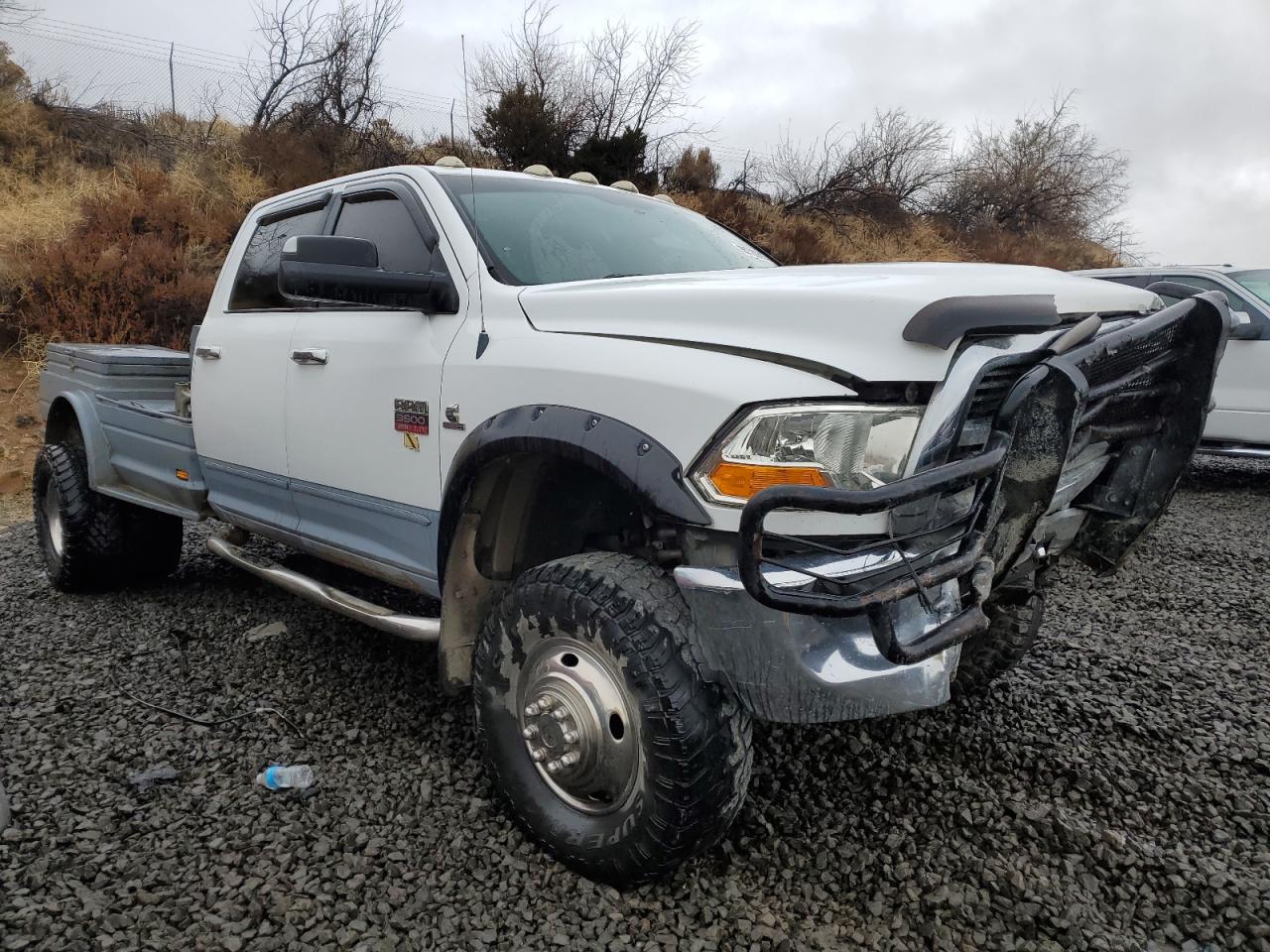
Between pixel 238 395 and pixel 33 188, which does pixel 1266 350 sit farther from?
pixel 33 188

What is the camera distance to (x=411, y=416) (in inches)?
105


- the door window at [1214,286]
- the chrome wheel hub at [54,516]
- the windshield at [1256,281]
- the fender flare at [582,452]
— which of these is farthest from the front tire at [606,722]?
the windshield at [1256,281]

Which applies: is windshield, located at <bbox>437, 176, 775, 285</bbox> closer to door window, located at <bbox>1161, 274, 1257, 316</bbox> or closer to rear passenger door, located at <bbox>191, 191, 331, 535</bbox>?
rear passenger door, located at <bbox>191, 191, 331, 535</bbox>

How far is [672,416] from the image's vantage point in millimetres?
1953

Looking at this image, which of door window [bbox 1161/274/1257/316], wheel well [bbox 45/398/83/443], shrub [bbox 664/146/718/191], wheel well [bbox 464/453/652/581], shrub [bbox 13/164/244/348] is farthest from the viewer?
shrub [bbox 664/146/718/191]

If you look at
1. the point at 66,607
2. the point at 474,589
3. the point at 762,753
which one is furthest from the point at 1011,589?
the point at 66,607

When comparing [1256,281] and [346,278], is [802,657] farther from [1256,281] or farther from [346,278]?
[1256,281]

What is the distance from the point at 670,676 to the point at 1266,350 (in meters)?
6.87

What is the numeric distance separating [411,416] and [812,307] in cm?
130

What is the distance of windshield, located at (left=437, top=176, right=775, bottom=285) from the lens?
278 cm

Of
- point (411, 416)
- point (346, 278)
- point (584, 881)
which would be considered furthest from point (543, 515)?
point (584, 881)

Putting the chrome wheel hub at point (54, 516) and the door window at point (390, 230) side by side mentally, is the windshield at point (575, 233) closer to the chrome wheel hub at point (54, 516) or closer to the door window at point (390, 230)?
the door window at point (390, 230)

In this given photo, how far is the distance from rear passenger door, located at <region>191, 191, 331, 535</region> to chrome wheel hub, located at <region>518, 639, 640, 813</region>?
1591mm

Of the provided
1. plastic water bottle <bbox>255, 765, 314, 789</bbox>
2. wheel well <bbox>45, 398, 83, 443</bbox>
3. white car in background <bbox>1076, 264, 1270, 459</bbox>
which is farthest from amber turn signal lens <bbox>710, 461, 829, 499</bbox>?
white car in background <bbox>1076, 264, 1270, 459</bbox>
